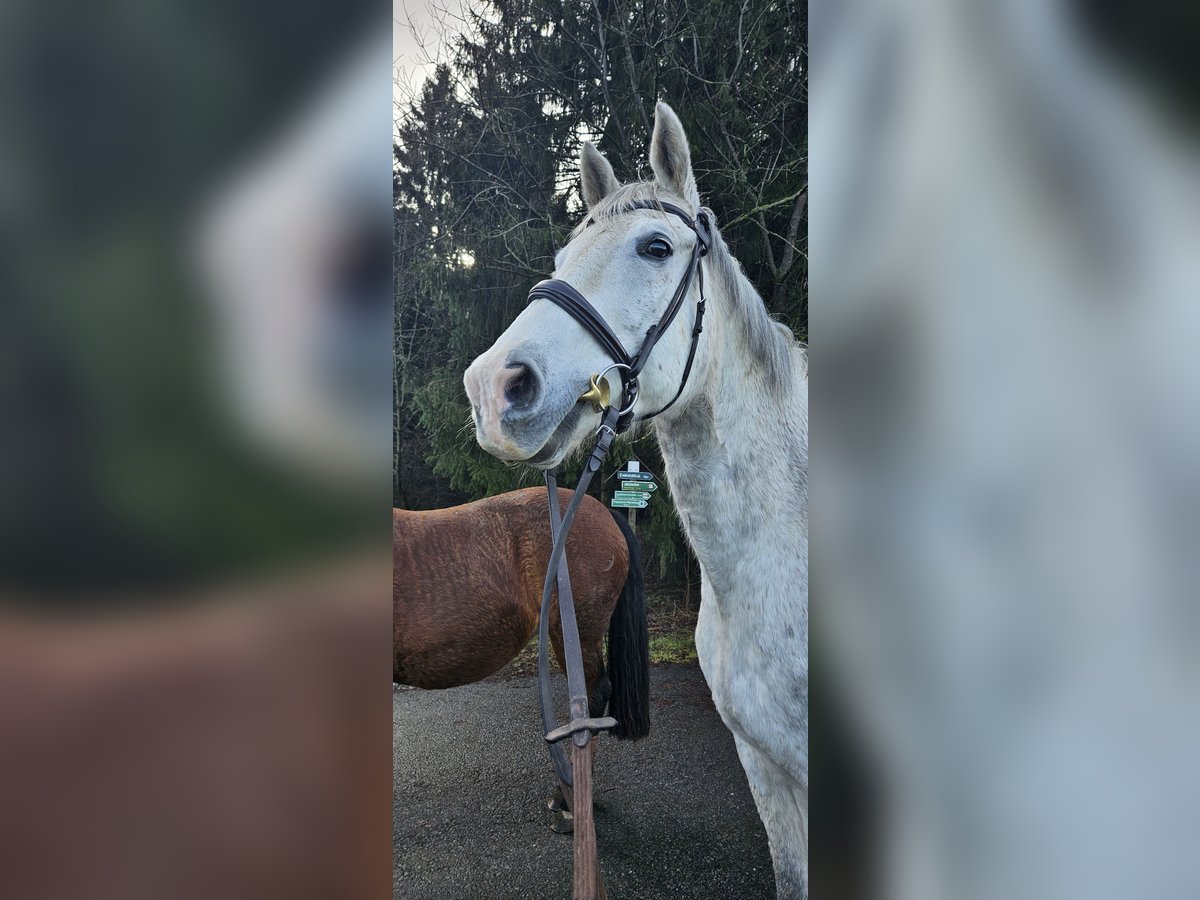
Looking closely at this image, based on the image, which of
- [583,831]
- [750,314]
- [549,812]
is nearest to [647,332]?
[750,314]

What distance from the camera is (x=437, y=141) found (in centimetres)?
151

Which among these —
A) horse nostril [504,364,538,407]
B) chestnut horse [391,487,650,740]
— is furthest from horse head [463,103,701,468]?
chestnut horse [391,487,650,740]

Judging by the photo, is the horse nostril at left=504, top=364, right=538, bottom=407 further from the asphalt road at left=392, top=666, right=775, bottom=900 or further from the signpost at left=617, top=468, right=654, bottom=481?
the asphalt road at left=392, top=666, right=775, bottom=900

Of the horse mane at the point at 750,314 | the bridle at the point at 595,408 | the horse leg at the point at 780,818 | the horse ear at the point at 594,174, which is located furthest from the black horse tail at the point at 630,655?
the horse ear at the point at 594,174

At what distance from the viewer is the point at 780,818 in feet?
4.55

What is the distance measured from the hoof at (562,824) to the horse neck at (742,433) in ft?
2.30

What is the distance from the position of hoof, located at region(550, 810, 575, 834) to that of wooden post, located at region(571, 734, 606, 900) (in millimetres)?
209

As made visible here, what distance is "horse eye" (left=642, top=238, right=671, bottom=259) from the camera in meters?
1.29
